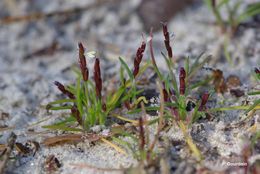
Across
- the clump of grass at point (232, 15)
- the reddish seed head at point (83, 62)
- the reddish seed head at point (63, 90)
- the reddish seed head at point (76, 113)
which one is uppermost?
the clump of grass at point (232, 15)

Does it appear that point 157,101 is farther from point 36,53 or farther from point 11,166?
point 36,53

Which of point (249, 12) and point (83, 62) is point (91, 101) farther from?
point (249, 12)

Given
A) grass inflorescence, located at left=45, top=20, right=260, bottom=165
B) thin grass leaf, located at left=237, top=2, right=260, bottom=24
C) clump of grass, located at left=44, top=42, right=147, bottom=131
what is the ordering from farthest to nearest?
thin grass leaf, located at left=237, top=2, right=260, bottom=24 → clump of grass, located at left=44, top=42, right=147, bottom=131 → grass inflorescence, located at left=45, top=20, right=260, bottom=165

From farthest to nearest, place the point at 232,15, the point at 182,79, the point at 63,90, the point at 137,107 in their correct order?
the point at 232,15, the point at 137,107, the point at 63,90, the point at 182,79

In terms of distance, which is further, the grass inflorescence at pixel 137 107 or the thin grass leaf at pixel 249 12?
the thin grass leaf at pixel 249 12

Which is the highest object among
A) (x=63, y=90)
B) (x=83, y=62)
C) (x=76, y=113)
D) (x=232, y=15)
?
(x=232, y=15)

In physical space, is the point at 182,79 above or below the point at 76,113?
above

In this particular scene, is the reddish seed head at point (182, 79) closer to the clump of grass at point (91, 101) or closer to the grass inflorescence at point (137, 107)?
the grass inflorescence at point (137, 107)

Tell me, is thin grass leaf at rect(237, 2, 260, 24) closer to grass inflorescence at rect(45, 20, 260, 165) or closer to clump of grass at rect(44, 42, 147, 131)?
grass inflorescence at rect(45, 20, 260, 165)

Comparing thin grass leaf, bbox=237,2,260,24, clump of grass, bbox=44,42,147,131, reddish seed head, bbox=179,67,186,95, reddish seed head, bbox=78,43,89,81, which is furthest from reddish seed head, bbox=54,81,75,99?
thin grass leaf, bbox=237,2,260,24

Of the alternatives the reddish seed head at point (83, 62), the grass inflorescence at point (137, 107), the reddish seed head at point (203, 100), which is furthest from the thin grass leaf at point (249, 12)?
the reddish seed head at point (83, 62)

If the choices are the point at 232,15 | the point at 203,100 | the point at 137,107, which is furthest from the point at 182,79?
the point at 232,15
